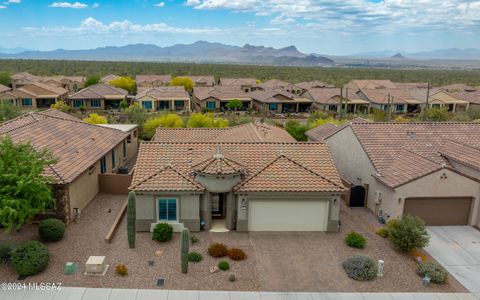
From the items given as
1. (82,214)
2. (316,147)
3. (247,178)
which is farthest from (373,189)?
(82,214)

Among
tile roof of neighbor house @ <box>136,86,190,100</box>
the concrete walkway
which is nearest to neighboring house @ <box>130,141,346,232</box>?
the concrete walkway

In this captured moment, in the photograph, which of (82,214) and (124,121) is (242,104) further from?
(82,214)

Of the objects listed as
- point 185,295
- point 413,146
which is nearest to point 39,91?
point 413,146

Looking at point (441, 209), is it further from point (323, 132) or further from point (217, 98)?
point (217, 98)

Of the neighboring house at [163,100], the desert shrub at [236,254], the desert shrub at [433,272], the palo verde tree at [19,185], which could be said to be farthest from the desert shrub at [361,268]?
the neighboring house at [163,100]

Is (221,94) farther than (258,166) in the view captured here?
Yes

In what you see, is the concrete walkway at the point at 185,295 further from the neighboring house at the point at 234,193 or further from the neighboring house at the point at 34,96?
the neighboring house at the point at 34,96
